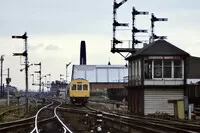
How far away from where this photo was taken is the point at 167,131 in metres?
19.1

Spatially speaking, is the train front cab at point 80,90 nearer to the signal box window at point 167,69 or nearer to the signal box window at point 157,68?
the signal box window at point 157,68

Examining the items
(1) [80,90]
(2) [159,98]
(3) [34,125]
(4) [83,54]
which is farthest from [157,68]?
(4) [83,54]

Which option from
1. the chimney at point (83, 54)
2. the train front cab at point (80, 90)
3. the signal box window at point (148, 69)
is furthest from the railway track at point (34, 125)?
the chimney at point (83, 54)

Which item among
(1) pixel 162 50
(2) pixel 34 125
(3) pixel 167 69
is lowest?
(2) pixel 34 125

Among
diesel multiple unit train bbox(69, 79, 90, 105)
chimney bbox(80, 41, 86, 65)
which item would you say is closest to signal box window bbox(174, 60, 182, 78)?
diesel multiple unit train bbox(69, 79, 90, 105)

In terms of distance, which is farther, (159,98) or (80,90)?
(80,90)

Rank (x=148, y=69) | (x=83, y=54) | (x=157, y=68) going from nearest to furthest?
1. (x=157, y=68)
2. (x=148, y=69)
3. (x=83, y=54)

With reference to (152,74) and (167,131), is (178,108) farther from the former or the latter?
(167,131)

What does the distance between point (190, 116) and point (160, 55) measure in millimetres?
7583

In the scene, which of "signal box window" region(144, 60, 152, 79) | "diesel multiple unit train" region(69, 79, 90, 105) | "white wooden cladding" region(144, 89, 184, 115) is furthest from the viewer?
"diesel multiple unit train" region(69, 79, 90, 105)

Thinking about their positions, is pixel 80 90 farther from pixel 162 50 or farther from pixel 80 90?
pixel 162 50

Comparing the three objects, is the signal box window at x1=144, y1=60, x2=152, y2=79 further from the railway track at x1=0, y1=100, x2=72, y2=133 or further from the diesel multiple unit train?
the diesel multiple unit train

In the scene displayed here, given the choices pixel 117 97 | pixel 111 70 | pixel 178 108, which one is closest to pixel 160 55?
pixel 178 108

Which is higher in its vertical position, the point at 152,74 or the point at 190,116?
the point at 152,74
